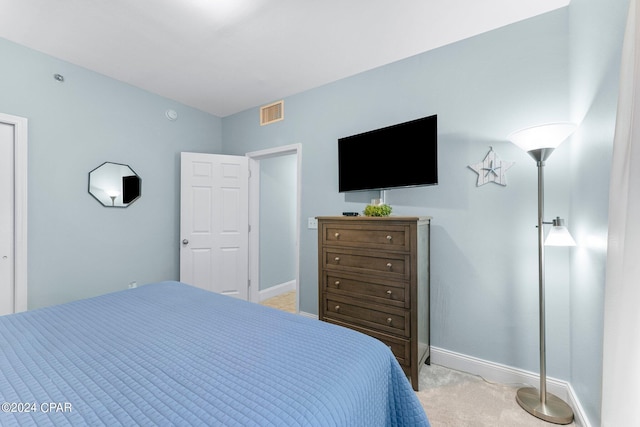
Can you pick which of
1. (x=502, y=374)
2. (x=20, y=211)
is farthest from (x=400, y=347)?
(x=20, y=211)

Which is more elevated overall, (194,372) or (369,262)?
(369,262)

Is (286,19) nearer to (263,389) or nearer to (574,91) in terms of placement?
(574,91)

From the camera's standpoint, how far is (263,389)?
2.72ft

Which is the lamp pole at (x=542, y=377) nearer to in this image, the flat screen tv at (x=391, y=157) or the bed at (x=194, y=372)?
the flat screen tv at (x=391, y=157)

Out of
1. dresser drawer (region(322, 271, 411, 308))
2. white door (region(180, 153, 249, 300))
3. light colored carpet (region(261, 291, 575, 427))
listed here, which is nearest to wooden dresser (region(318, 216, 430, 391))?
dresser drawer (region(322, 271, 411, 308))

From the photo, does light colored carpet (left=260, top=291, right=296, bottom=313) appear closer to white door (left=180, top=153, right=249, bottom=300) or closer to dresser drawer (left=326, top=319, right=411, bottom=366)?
white door (left=180, top=153, right=249, bottom=300)

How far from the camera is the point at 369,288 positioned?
216 centimetres

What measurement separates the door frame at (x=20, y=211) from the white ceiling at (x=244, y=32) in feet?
2.53

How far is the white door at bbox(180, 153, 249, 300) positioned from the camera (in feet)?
11.3

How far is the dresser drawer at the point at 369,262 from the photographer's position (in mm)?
1988

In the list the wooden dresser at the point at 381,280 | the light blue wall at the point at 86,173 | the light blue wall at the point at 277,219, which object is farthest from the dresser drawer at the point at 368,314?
the light blue wall at the point at 86,173

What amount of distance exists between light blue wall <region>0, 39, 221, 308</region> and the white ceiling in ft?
0.81

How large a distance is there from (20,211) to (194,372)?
104 inches

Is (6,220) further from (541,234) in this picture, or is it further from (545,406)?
(545,406)
